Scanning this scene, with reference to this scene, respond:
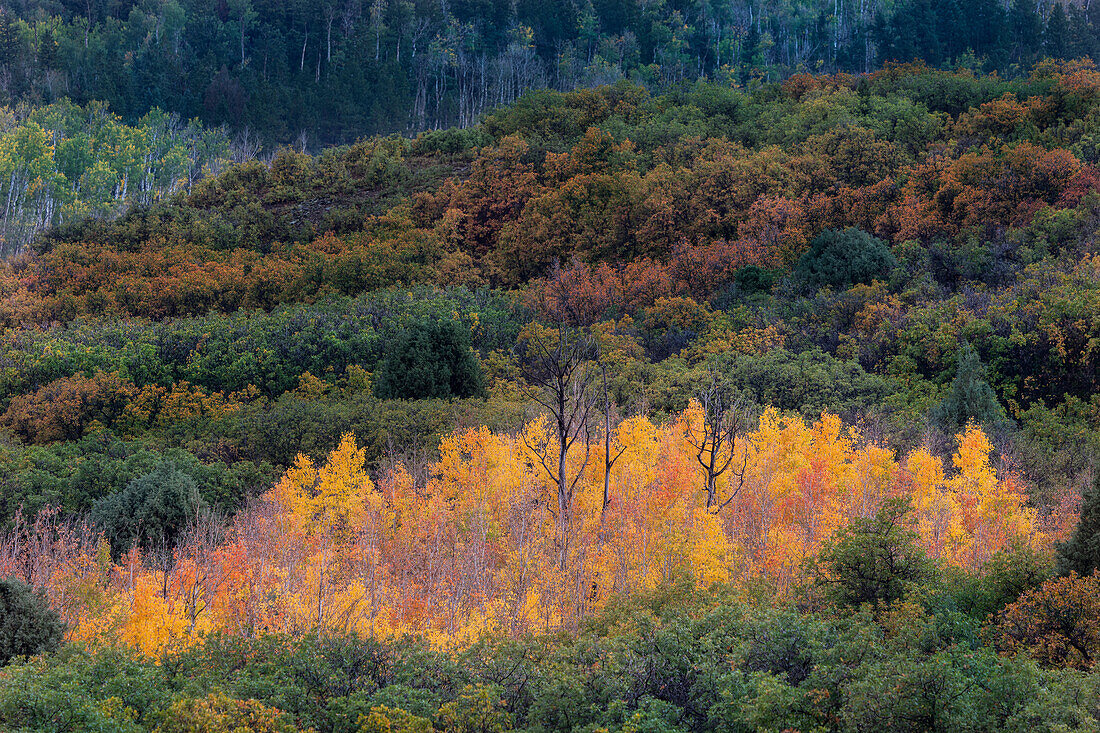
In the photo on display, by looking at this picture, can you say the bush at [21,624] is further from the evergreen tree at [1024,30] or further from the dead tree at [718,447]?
the evergreen tree at [1024,30]

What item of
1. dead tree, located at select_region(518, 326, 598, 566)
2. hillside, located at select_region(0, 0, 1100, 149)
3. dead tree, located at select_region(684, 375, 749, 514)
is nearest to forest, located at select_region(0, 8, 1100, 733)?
dead tree, located at select_region(684, 375, 749, 514)

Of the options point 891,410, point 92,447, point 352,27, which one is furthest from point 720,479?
point 352,27

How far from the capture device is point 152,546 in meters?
33.2

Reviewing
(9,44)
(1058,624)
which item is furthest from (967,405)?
(9,44)

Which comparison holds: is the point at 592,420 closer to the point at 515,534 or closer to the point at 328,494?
the point at 515,534

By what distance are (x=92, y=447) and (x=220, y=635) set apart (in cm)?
2617

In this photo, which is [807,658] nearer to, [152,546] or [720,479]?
[720,479]

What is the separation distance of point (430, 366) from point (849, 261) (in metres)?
22.6

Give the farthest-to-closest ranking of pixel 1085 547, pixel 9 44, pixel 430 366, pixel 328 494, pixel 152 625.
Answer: pixel 9 44 → pixel 430 366 → pixel 328 494 → pixel 152 625 → pixel 1085 547

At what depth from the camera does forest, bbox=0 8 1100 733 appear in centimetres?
1798

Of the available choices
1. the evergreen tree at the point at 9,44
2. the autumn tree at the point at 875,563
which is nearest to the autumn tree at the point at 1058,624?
the autumn tree at the point at 875,563

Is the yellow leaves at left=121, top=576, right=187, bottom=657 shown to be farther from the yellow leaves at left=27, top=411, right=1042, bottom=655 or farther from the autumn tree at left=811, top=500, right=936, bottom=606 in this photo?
the autumn tree at left=811, top=500, right=936, bottom=606

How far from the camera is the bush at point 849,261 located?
5172 centimetres

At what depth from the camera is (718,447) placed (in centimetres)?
3266
